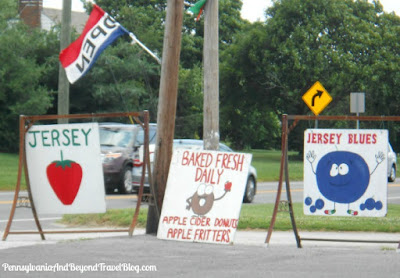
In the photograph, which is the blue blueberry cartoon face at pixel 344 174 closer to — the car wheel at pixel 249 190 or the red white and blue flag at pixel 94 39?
the red white and blue flag at pixel 94 39

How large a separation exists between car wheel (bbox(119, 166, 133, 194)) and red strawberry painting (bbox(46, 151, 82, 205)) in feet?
36.0

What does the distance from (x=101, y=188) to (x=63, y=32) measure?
7.11 metres

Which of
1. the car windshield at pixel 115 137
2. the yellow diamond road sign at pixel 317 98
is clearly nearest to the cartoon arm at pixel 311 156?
the car windshield at pixel 115 137

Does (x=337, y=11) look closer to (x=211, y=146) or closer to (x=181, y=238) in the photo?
Result: (x=211, y=146)

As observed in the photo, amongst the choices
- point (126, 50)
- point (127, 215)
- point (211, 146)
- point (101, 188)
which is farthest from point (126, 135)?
point (126, 50)

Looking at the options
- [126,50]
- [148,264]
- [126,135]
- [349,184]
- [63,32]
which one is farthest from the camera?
[126,50]

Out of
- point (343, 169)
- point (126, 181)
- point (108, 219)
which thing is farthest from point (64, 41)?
point (343, 169)

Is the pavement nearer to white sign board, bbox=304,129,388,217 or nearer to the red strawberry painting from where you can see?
white sign board, bbox=304,129,388,217

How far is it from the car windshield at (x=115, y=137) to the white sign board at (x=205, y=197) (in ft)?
37.7

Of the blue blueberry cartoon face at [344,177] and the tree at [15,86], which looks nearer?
the blue blueberry cartoon face at [344,177]

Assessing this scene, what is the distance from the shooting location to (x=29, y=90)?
38.6 m

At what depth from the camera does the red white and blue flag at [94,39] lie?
13344mm

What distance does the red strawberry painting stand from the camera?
11289mm

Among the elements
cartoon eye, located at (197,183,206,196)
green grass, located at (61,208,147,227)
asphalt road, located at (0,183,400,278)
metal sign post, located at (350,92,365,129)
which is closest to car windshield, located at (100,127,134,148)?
green grass, located at (61,208,147,227)
